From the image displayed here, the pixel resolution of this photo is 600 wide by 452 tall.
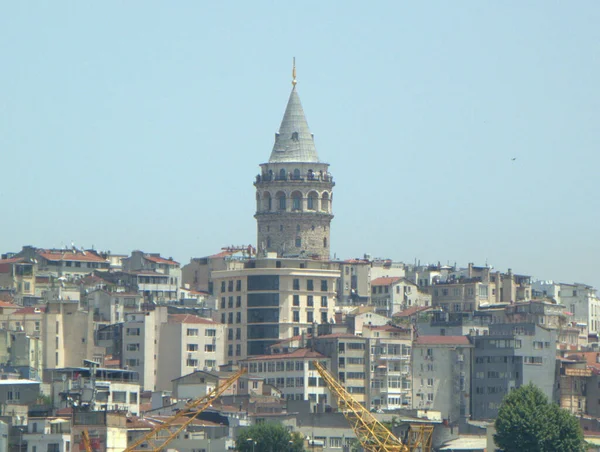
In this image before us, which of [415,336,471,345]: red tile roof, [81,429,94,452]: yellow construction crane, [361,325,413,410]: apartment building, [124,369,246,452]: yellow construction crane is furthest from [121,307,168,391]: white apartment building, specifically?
[81,429,94,452]: yellow construction crane

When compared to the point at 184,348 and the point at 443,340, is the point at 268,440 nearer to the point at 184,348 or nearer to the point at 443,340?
the point at 443,340

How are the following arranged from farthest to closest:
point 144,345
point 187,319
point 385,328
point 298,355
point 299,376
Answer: point 187,319
point 144,345
point 385,328
point 298,355
point 299,376

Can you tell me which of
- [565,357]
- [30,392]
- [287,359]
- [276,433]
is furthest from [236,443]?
[565,357]

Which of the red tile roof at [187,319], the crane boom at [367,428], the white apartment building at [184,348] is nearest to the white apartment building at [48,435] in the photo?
the crane boom at [367,428]

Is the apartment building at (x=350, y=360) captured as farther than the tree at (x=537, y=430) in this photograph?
Yes

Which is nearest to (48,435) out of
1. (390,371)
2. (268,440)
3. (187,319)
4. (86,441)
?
(86,441)

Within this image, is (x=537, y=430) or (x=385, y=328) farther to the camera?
(x=385, y=328)

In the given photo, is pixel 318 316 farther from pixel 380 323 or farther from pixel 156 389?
pixel 156 389

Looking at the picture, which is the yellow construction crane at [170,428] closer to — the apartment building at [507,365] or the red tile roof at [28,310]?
the apartment building at [507,365]
